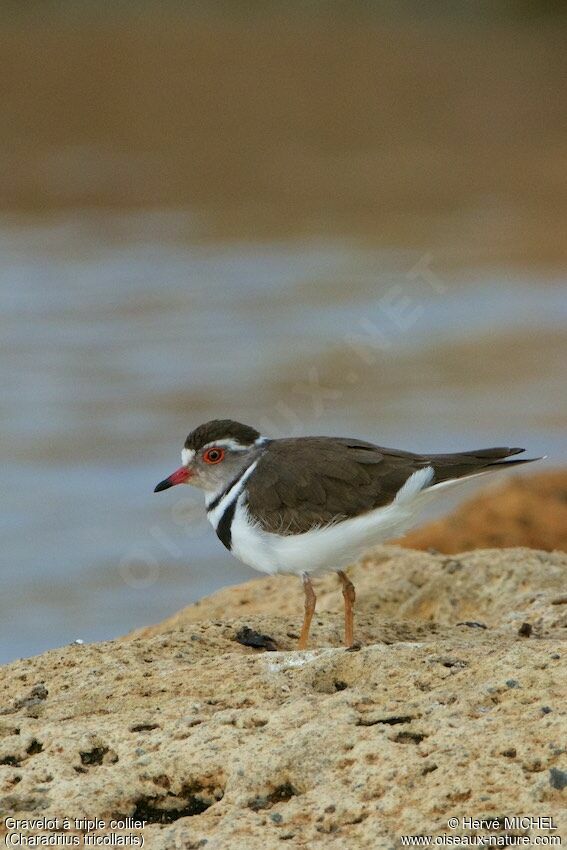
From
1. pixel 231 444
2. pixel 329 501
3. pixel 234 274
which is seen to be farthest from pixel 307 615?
pixel 234 274

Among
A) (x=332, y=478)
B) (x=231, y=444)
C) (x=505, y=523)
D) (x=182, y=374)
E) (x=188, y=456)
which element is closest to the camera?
(x=332, y=478)

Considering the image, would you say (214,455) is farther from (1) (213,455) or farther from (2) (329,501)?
(2) (329,501)

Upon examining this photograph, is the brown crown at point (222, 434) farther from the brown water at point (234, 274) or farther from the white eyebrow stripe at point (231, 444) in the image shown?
the brown water at point (234, 274)

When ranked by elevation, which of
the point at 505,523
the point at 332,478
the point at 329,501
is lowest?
the point at 329,501

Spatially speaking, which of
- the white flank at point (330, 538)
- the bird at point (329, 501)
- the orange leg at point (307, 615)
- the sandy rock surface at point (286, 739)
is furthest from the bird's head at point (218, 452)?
the sandy rock surface at point (286, 739)

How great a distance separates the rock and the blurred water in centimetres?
300

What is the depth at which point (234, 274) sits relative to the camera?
73.6 ft

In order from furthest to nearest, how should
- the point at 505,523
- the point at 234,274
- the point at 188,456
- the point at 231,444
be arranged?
the point at 234,274, the point at 505,523, the point at 188,456, the point at 231,444

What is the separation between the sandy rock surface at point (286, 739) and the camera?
175 inches

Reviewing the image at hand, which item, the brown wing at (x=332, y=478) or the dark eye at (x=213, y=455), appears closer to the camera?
the brown wing at (x=332, y=478)

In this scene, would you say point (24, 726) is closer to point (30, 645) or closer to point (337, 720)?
point (337, 720)

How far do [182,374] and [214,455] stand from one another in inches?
428

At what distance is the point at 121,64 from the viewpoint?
39.3 m

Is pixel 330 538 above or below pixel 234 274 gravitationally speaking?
below
